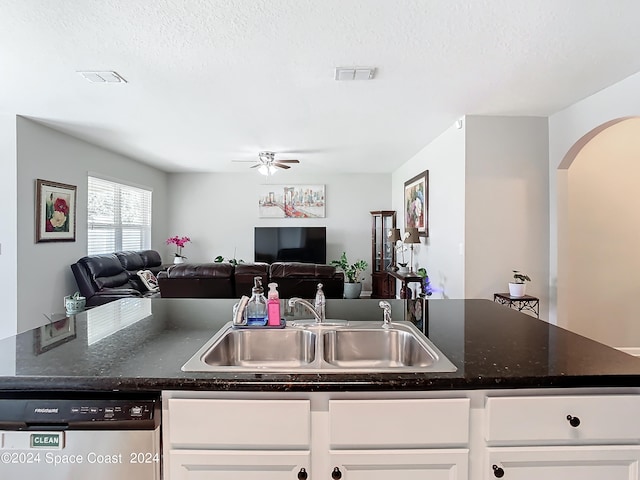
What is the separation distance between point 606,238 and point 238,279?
387 centimetres

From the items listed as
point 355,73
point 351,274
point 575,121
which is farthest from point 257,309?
point 351,274

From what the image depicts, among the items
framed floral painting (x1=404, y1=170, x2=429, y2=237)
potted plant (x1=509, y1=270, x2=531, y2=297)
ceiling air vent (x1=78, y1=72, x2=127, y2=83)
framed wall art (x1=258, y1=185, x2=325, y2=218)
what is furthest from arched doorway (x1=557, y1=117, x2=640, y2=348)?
framed wall art (x1=258, y1=185, x2=325, y2=218)

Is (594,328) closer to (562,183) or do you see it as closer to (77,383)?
(562,183)

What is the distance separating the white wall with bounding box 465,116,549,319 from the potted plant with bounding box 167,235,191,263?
5.17 m

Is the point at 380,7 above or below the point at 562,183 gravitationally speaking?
above

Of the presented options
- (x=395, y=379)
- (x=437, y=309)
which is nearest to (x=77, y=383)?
(x=395, y=379)

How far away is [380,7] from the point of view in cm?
176

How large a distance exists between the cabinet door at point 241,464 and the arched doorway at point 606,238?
3.61 metres

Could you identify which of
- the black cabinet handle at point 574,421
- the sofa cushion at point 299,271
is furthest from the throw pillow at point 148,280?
the black cabinet handle at point 574,421

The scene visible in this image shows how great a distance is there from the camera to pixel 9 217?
138 inches

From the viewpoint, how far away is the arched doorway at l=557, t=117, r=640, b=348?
3551mm

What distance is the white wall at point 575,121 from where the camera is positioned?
263cm

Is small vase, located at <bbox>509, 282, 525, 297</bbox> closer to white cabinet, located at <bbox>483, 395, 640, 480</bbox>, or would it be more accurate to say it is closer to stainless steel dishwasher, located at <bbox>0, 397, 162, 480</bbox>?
white cabinet, located at <bbox>483, 395, 640, 480</bbox>

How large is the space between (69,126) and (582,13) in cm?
463
